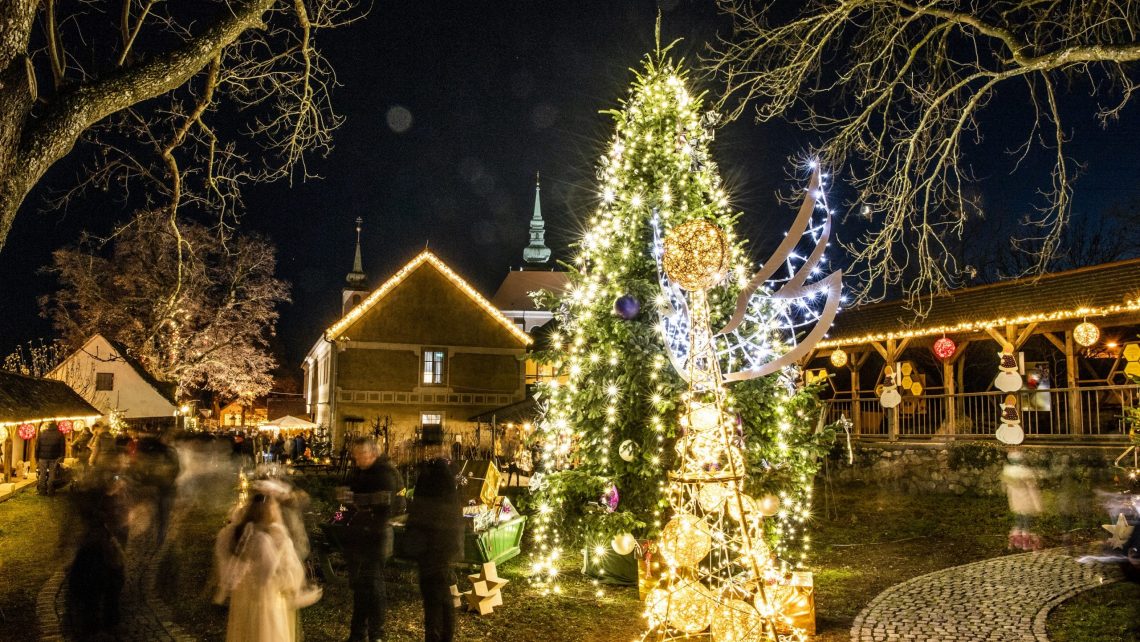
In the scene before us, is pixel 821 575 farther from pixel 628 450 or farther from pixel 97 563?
pixel 97 563

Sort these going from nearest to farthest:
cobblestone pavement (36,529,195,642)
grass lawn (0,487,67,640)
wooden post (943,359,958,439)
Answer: cobblestone pavement (36,529,195,642), grass lawn (0,487,67,640), wooden post (943,359,958,439)

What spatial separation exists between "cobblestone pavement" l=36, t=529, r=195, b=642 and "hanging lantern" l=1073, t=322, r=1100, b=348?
15.0m

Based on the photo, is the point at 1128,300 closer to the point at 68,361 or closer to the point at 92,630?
the point at 92,630

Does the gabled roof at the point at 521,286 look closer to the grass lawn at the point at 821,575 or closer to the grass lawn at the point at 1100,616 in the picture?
the grass lawn at the point at 821,575

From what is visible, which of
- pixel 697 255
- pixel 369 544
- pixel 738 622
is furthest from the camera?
pixel 369 544

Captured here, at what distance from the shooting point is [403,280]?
30.7m

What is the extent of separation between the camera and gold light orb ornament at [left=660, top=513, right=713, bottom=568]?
5934mm

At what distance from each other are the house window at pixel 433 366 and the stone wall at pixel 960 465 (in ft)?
56.5

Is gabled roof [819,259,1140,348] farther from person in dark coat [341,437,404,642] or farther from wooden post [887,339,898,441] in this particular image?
person in dark coat [341,437,404,642]

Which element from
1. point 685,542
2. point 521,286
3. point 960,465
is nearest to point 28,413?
point 685,542

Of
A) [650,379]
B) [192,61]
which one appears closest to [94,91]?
[192,61]

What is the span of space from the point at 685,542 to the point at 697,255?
2247 mm

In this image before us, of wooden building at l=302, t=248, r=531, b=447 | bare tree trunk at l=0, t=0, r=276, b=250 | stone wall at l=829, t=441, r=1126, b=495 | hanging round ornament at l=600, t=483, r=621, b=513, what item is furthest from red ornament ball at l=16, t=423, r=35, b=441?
stone wall at l=829, t=441, r=1126, b=495

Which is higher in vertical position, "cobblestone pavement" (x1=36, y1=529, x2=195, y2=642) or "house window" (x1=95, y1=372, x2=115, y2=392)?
"house window" (x1=95, y1=372, x2=115, y2=392)
